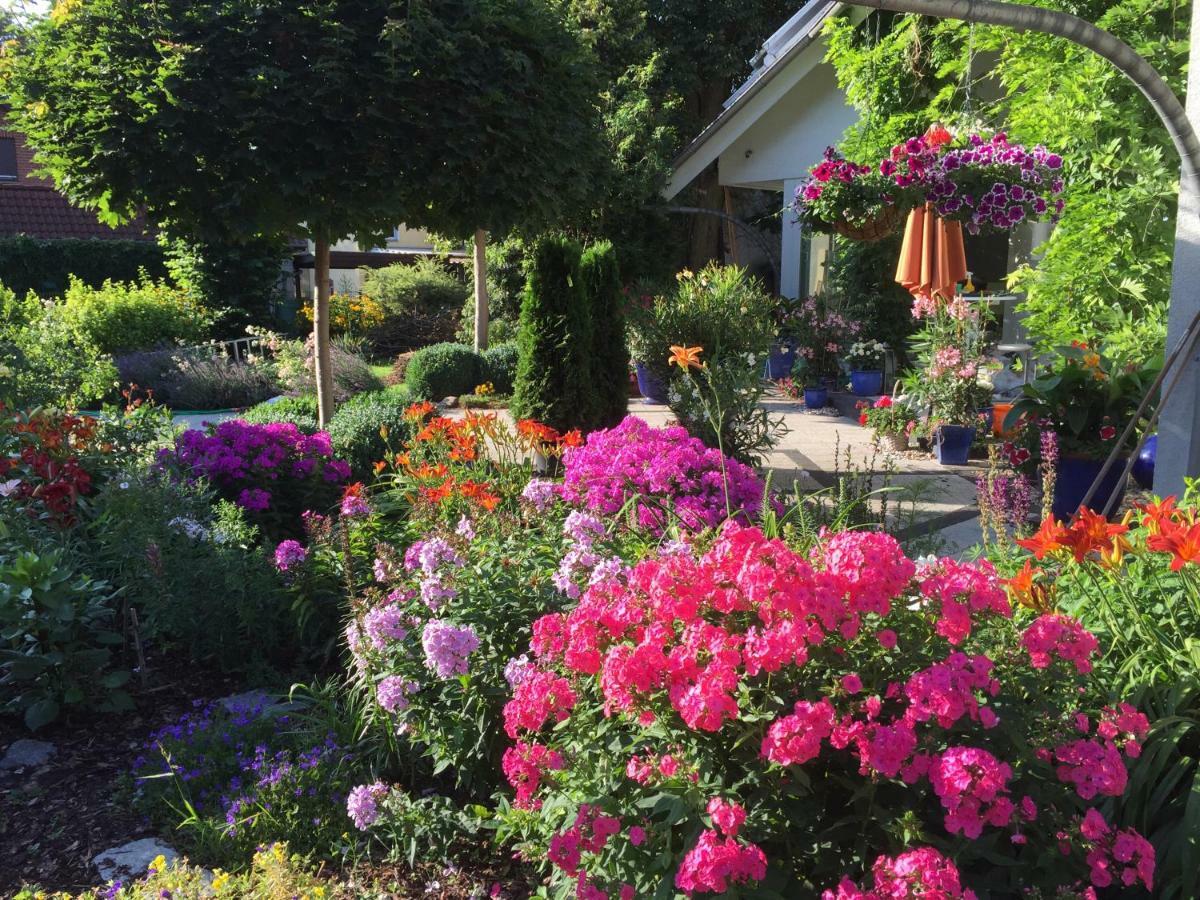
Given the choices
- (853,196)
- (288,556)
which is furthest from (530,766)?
(853,196)

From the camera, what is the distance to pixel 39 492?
13.8ft

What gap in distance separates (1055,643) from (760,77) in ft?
34.3

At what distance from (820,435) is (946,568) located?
6.46m

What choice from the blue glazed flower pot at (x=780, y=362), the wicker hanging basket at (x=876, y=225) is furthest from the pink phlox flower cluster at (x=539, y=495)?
the blue glazed flower pot at (x=780, y=362)

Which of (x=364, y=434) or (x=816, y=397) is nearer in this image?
(x=364, y=434)

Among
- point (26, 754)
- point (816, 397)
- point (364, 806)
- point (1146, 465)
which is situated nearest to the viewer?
point (364, 806)

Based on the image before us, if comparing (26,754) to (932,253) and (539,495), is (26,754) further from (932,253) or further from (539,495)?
(932,253)

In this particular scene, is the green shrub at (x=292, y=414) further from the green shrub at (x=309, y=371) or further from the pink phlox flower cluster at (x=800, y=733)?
the pink phlox flower cluster at (x=800, y=733)

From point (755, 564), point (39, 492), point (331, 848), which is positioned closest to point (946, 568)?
point (755, 564)

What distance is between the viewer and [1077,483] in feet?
16.3

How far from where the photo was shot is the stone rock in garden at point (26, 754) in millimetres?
3047

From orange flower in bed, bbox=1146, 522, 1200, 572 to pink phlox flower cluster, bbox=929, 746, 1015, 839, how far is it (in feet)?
2.52

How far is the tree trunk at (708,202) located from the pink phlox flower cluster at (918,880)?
14.9 metres

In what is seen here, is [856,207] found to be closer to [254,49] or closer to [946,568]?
[254,49]
